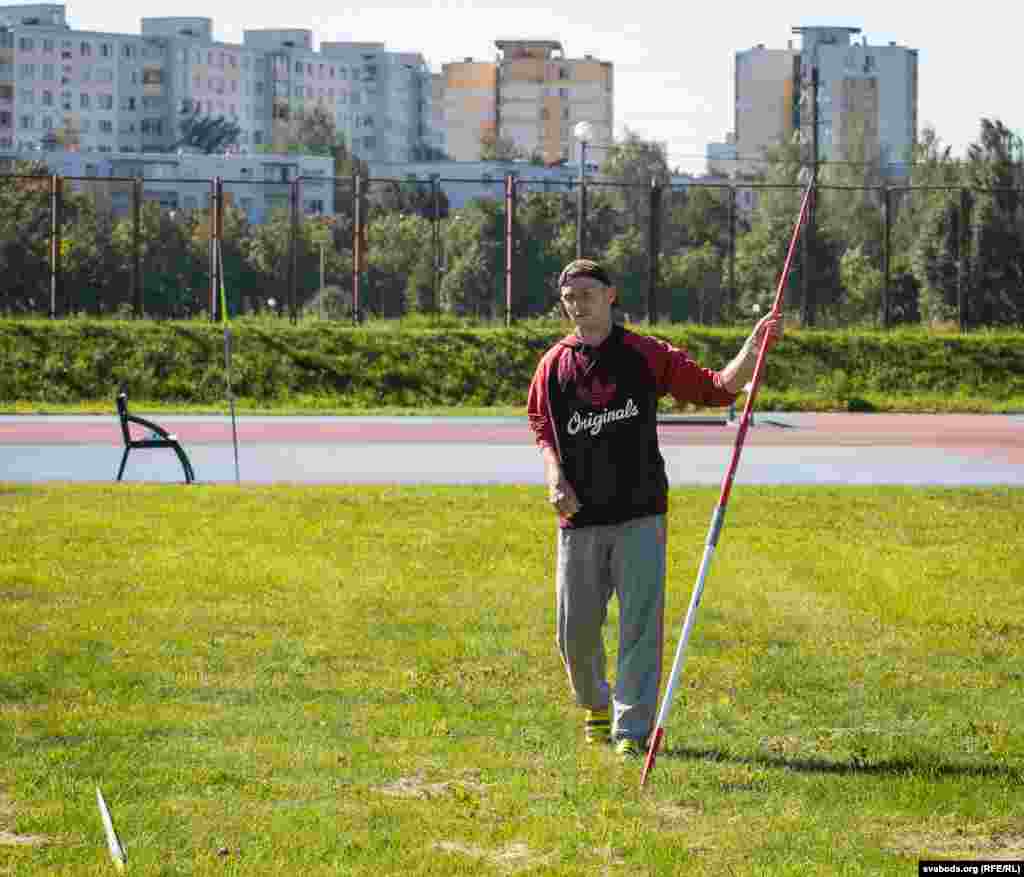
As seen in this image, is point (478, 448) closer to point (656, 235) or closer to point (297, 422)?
point (297, 422)

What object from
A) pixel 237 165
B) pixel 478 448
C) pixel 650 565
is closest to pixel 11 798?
pixel 650 565

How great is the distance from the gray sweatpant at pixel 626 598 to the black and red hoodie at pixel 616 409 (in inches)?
3.1

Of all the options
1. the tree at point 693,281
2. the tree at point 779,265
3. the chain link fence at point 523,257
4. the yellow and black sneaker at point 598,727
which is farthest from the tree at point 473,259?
the yellow and black sneaker at point 598,727

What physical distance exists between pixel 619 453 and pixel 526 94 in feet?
620

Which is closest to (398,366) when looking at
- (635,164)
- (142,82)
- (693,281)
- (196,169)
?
(693,281)

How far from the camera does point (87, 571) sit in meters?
13.2

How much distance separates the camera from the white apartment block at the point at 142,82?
574 feet

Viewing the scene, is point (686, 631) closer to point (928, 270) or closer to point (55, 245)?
point (55, 245)

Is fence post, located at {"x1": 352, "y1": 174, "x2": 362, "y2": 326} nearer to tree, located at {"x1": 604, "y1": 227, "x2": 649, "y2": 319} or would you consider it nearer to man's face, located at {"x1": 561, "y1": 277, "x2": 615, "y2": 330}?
man's face, located at {"x1": 561, "y1": 277, "x2": 615, "y2": 330}

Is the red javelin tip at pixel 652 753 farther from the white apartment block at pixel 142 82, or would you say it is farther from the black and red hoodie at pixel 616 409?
the white apartment block at pixel 142 82

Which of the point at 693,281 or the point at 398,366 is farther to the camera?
the point at 693,281

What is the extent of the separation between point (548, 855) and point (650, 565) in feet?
5.84

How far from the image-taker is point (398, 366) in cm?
3916

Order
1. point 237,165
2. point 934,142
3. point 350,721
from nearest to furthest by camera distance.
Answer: point 350,721
point 934,142
point 237,165
